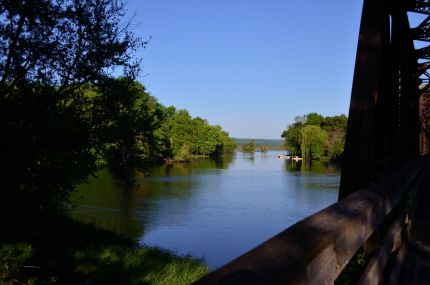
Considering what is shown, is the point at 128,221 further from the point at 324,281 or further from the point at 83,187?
the point at 324,281

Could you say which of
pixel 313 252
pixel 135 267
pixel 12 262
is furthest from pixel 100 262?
pixel 313 252

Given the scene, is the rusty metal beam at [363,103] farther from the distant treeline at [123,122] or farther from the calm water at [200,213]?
the calm water at [200,213]

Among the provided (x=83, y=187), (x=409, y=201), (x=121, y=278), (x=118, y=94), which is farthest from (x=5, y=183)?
(x=83, y=187)

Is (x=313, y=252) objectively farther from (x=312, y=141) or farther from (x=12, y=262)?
(x=312, y=141)

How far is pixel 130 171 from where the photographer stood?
492 inches

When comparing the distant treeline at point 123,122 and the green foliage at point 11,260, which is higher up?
the distant treeline at point 123,122

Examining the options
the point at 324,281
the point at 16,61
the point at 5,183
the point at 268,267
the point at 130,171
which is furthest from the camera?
the point at 130,171

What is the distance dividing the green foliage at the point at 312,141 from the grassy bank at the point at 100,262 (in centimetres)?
11825

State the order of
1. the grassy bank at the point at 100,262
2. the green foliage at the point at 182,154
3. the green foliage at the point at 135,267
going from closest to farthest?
the grassy bank at the point at 100,262, the green foliage at the point at 135,267, the green foliage at the point at 182,154

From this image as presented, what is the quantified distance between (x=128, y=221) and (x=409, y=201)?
21724mm

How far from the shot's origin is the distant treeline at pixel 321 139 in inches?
5187

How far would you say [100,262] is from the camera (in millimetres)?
14008

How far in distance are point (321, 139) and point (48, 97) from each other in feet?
422

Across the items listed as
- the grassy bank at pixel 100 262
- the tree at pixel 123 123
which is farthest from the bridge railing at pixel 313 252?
the grassy bank at pixel 100 262
